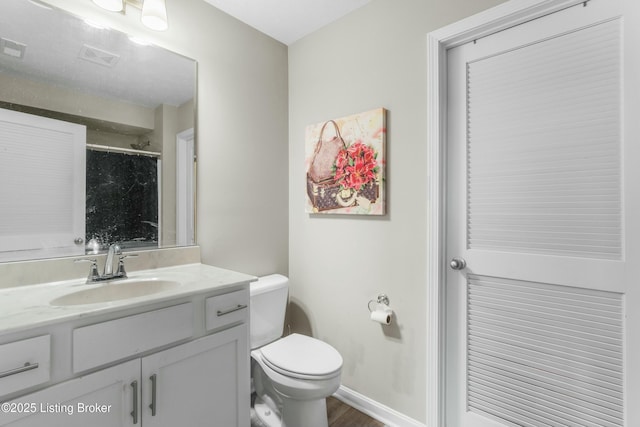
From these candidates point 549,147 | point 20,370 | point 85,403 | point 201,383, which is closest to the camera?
point 20,370

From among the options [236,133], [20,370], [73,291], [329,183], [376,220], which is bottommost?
[20,370]

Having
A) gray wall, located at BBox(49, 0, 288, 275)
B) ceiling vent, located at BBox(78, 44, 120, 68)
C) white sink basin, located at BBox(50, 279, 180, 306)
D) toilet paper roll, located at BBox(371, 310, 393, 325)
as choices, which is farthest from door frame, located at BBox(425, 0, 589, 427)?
ceiling vent, located at BBox(78, 44, 120, 68)

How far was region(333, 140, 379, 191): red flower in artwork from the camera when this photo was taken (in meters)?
1.71

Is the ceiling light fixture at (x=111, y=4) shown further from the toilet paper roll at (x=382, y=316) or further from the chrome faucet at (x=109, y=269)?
the toilet paper roll at (x=382, y=316)

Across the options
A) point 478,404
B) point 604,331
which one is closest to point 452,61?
point 604,331

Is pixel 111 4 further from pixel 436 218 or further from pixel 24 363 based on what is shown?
pixel 436 218

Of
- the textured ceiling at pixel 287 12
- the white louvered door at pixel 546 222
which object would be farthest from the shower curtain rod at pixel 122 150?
the white louvered door at pixel 546 222

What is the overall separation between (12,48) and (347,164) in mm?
1559

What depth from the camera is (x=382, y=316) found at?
1.61m

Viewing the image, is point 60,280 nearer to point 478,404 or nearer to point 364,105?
point 364,105

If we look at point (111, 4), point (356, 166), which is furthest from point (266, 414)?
point (111, 4)

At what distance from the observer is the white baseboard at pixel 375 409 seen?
162 cm

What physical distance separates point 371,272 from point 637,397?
113 cm

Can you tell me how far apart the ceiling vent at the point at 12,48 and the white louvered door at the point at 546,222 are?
74.3 inches
